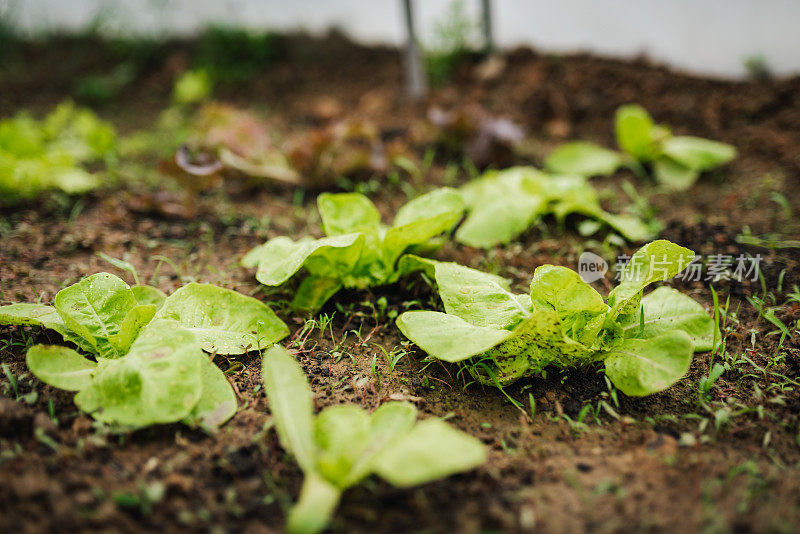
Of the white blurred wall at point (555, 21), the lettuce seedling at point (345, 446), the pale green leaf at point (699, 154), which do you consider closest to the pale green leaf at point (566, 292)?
the lettuce seedling at point (345, 446)

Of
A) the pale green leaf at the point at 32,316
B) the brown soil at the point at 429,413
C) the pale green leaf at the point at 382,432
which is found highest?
the pale green leaf at the point at 32,316

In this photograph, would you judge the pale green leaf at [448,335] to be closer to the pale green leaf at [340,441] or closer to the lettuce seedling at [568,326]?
the lettuce seedling at [568,326]

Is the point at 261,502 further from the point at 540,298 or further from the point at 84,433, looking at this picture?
the point at 540,298

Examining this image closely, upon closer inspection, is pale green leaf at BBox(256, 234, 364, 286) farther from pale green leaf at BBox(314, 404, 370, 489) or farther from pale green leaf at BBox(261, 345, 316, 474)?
pale green leaf at BBox(314, 404, 370, 489)

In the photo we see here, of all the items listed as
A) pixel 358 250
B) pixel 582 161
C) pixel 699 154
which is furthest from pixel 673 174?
pixel 358 250

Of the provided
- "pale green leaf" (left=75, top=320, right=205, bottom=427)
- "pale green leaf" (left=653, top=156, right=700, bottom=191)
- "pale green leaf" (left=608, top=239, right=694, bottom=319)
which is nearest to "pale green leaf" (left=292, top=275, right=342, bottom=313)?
"pale green leaf" (left=75, top=320, right=205, bottom=427)

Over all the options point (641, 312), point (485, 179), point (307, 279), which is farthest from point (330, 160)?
point (641, 312)
